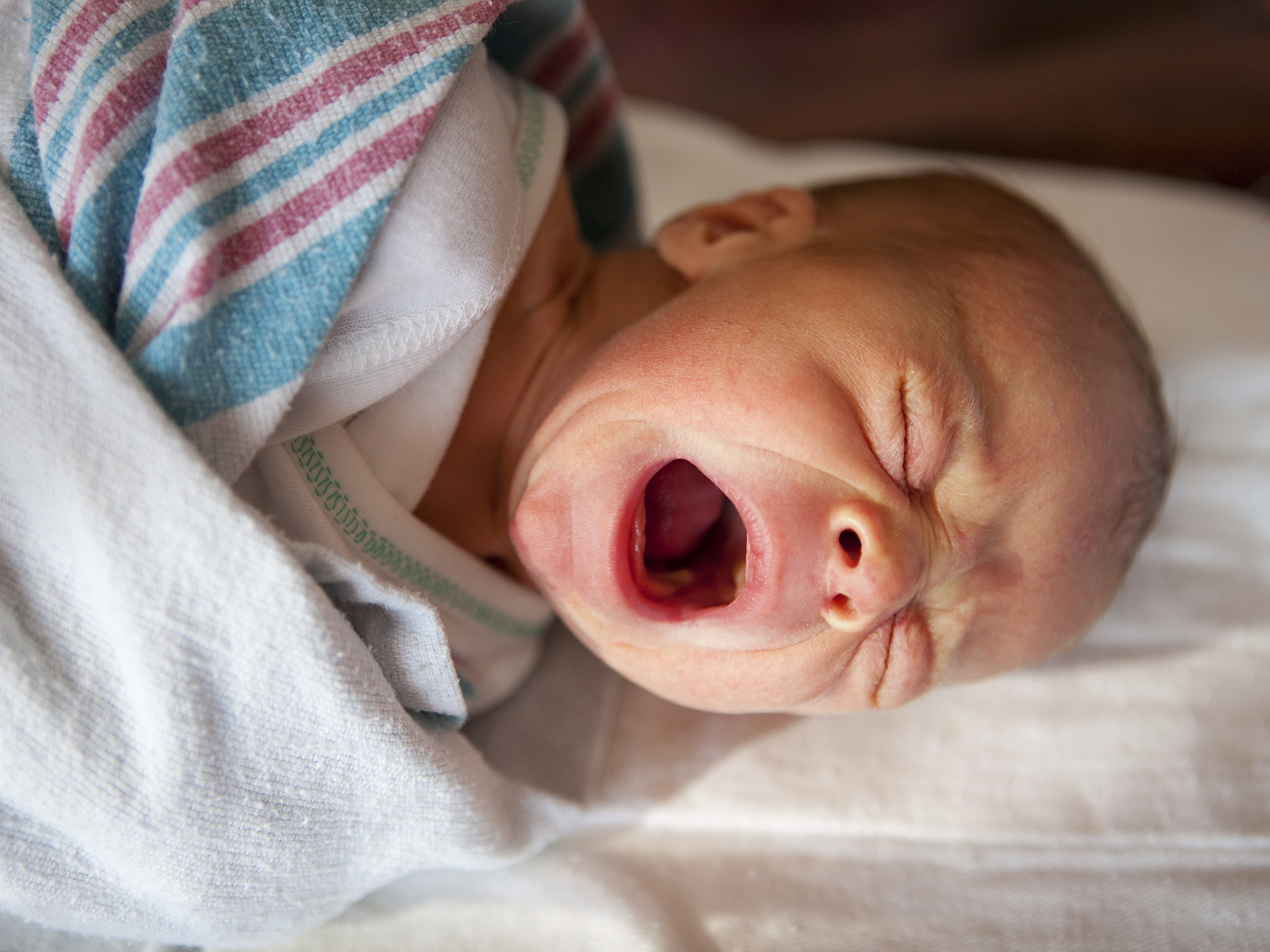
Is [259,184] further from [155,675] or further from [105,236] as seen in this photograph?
[155,675]

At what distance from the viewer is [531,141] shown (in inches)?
33.8

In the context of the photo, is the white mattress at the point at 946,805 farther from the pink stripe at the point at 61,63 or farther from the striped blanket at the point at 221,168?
the pink stripe at the point at 61,63

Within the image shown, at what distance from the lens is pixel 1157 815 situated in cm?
93

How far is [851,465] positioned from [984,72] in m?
1.29

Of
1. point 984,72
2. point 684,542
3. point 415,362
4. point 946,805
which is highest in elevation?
point 415,362

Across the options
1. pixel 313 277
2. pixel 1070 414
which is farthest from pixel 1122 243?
pixel 313 277

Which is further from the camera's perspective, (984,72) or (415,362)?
(984,72)

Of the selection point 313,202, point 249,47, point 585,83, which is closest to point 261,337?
point 313,202

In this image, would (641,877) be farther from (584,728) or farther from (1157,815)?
(1157,815)

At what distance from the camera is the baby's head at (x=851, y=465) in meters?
0.70

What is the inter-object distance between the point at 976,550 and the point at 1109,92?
1213mm

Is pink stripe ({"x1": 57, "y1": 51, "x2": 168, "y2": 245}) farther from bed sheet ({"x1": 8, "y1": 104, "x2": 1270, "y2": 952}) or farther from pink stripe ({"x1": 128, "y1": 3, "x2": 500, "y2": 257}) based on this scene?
bed sheet ({"x1": 8, "y1": 104, "x2": 1270, "y2": 952})

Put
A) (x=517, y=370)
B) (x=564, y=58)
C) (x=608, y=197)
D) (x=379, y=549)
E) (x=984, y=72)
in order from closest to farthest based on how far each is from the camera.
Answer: (x=379, y=549)
(x=517, y=370)
(x=564, y=58)
(x=608, y=197)
(x=984, y=72)

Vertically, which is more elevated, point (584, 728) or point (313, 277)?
point (313, 277)
